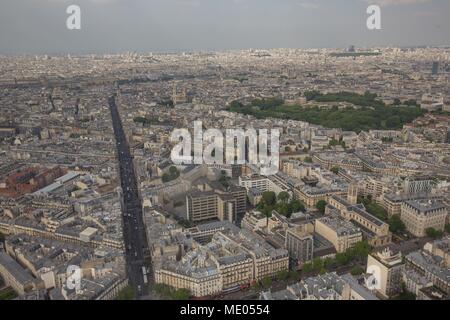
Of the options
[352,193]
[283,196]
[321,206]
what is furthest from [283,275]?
[352,193]

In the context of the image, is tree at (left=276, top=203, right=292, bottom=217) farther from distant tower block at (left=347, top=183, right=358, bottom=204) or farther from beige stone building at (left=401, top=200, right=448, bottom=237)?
beige stone building at (left=401, top=200, right=448, bottom=237)

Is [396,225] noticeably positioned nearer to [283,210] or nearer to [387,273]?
[283,210]

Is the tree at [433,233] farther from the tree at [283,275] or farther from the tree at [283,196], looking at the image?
the tree at [283,275]

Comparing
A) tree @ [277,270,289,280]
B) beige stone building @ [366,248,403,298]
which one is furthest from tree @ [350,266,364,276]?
tree @ [277,270,289,280]

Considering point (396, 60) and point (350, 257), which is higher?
point (396, 60)

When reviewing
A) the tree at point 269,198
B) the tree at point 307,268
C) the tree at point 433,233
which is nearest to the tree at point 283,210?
the tree at point 269,198
